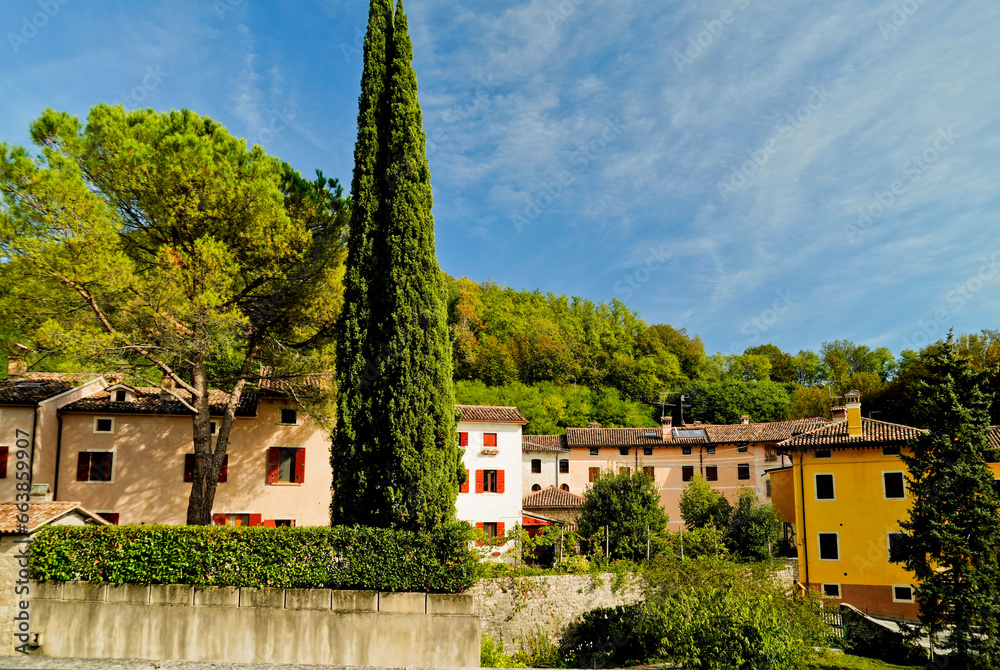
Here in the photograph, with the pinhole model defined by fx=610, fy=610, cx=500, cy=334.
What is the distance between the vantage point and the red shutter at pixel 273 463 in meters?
22.8

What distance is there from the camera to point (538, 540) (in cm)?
1908

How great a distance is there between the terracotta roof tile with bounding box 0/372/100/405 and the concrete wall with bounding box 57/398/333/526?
1.04m

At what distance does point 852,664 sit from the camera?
633 inches

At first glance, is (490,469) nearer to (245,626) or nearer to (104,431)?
(104,431)

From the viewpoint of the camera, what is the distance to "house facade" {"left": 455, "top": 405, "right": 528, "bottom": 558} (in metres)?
31.0

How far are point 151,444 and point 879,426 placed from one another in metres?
29.1

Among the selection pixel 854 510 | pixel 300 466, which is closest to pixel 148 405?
pixel 300 466

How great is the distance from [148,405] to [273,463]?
16.2ft

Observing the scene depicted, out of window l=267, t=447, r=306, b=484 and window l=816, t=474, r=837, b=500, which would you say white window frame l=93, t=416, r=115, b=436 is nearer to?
window l=267, t=447, r=306, b=484

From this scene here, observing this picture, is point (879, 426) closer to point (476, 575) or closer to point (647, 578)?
point (647, 578)

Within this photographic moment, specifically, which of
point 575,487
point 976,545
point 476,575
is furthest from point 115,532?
point 575,487

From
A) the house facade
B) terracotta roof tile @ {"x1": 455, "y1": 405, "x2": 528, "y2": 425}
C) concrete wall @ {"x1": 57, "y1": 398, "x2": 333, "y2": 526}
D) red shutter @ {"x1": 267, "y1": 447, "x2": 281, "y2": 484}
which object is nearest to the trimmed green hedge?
concrete wall @ {"x1": 57, "y1": 398, "x2": 333, "y2": 526}

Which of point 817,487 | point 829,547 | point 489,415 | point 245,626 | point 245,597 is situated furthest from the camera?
point 489,415

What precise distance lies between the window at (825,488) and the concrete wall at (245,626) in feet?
67.7
